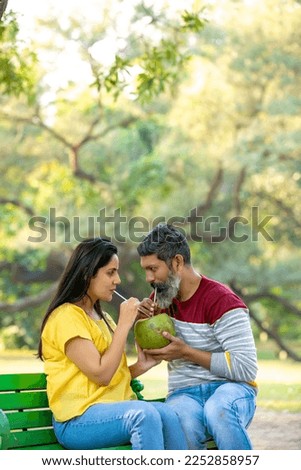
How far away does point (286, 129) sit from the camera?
14.1 metres

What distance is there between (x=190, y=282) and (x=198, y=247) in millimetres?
11909

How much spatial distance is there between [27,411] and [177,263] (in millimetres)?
742

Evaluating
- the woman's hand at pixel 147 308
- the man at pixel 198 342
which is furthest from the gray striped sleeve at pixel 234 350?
the woman's hand at pixel 147 308

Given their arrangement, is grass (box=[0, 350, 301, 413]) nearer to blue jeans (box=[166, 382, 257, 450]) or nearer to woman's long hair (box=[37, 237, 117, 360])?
blue jeans (box=[166, 382, 257, 450])

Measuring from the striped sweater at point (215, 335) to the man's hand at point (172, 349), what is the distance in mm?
111

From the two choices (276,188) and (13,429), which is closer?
(13,429)

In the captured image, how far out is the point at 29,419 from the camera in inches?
116

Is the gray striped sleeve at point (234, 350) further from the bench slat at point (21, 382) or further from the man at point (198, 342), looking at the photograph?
the bench slat at point (21, 382)

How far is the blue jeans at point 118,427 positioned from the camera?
106 inches

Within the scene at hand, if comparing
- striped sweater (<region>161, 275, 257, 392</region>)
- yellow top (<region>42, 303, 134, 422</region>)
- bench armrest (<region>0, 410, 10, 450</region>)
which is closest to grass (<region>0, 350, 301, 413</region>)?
striped sweater (<region>161, 275, 257, 392</region>)

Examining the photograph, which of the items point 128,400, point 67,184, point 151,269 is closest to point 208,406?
point 128,400

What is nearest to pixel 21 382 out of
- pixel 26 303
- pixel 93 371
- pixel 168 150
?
pixel 93 371

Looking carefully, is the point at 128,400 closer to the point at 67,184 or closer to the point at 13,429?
the point at 13,429

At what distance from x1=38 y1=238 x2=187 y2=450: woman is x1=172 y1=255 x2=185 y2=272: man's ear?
252 mm
